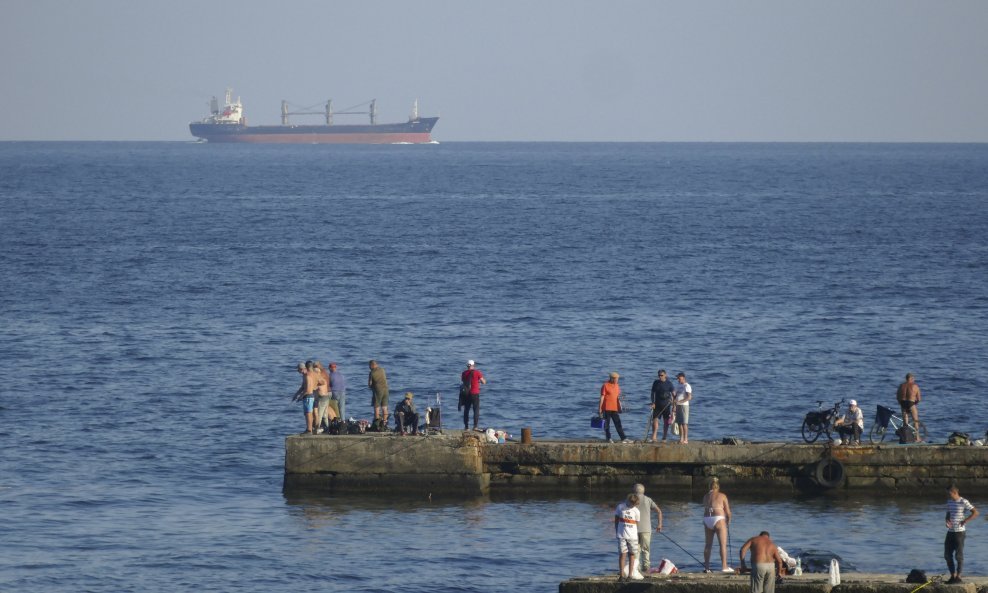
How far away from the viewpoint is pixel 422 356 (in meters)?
44.1

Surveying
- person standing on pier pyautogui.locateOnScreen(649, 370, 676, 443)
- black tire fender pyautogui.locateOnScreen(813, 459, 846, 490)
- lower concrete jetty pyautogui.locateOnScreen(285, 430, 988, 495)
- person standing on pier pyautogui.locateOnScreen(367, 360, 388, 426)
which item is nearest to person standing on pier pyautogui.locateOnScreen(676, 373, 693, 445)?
person standing on pier pyautogui.locateOnScreen(649, 370, 676, 443)

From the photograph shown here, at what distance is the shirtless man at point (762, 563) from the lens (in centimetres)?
1915

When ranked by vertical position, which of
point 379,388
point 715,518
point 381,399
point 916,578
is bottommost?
point 916,578

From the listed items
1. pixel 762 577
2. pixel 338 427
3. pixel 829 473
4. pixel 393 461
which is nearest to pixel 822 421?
pixel 829 473

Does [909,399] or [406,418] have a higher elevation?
[909,399]

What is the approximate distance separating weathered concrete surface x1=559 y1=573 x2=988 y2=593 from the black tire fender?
6932mm

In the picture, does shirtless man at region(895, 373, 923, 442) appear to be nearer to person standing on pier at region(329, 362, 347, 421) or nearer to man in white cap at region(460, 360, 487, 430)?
man in white cap at region(460, 360, 487, 430)

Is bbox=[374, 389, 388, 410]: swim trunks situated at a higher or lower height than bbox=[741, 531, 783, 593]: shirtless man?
higher

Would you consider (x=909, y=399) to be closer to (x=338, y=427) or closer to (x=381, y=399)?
(x=381, y=399)

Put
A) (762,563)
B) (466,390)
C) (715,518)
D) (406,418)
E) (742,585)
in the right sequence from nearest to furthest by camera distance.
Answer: (762,563)
(742,585)
(715,518)
(406,418)
(466,390)

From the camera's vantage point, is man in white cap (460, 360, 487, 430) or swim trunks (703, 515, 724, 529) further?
man in white cap (460, 360, 487, 430)

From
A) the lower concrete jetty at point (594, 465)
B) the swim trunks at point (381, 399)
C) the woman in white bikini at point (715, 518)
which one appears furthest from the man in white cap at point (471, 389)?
the woman in white bikini at point (715, 518)

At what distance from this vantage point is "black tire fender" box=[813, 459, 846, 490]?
27.2 meters

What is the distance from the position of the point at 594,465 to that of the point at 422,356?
16872 millimetres
